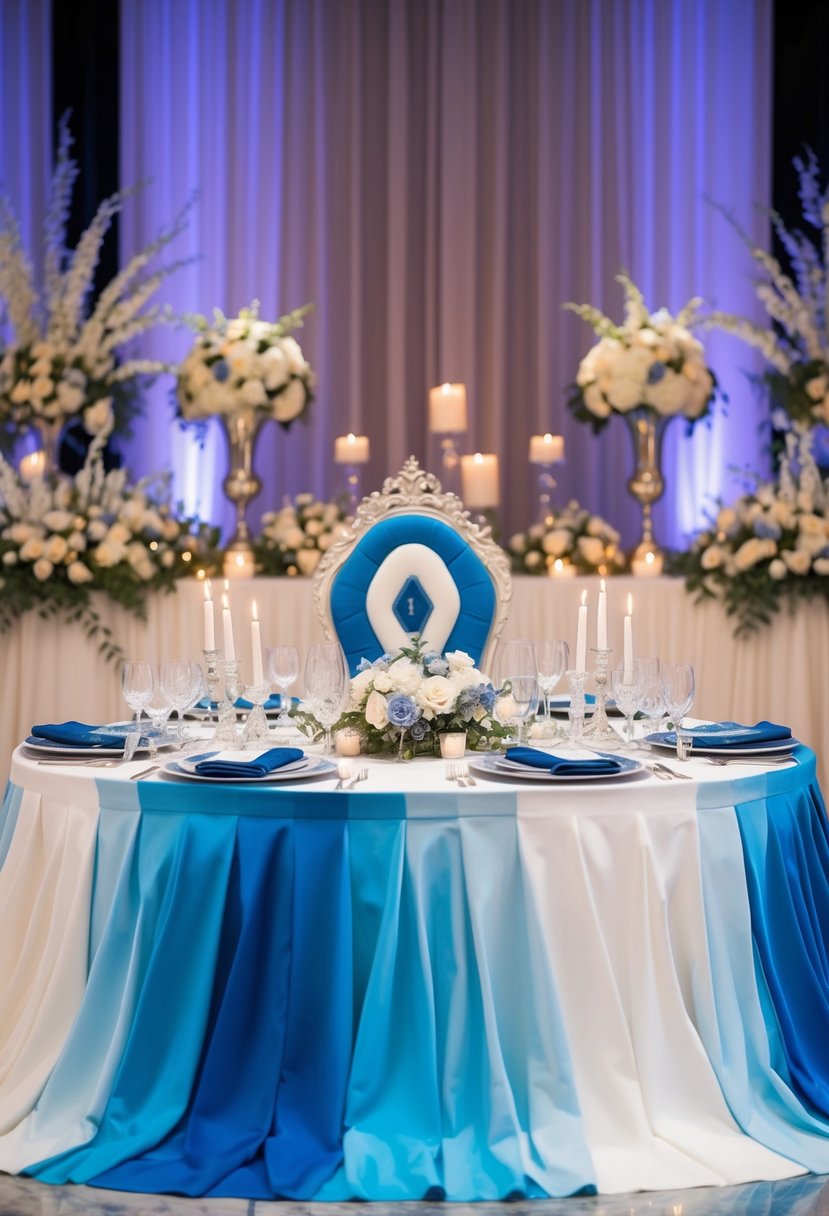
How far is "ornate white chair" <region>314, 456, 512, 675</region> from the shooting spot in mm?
4121

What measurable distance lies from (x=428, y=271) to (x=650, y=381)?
1644 millimetres

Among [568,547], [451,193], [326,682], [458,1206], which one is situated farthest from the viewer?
[451,193]

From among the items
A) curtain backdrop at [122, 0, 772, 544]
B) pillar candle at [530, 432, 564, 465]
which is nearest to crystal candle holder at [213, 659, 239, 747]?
pillar candle at [530, 432, 564, 465]

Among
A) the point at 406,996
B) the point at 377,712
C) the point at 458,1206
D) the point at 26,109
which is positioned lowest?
the point at 458,1206

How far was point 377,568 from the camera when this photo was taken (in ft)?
13.7

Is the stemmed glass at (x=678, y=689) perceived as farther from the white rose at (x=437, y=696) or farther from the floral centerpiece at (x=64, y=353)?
the floral centerpiece at (x=64, y=353)

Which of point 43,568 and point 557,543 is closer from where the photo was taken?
point 43,568

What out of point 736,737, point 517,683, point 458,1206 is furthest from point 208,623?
point 458,1206

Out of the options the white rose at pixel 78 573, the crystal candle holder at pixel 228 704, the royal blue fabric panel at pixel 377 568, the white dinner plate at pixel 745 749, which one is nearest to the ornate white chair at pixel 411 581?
the royal blue fabric panel at pixel 377 568

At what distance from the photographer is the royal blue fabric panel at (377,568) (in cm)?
415

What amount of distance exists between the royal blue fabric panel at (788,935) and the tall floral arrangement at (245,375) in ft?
11.2

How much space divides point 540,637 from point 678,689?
284cm

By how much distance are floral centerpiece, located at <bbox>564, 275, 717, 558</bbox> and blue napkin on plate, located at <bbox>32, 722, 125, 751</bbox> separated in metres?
3.33

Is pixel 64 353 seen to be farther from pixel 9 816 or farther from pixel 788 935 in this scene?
pixel 788 935
